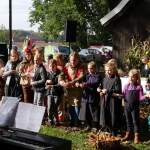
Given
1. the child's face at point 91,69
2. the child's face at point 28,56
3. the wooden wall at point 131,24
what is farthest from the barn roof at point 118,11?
the child's face at point 91,69

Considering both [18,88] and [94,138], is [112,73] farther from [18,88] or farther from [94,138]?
[18,88]

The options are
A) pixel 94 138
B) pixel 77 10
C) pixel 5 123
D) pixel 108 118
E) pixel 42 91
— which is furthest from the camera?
pixel 77 10

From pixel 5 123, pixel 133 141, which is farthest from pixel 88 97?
pixel 5 123

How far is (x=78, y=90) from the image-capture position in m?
9.51

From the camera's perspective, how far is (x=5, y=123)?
13.0ft

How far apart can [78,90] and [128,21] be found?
6.75 metres

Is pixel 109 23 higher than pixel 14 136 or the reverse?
higher

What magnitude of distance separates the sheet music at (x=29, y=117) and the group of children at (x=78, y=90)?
15.0 ft

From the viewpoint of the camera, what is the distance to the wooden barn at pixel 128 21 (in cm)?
1519

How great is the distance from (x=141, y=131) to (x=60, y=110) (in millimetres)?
1814

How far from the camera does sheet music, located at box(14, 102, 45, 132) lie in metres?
3.78

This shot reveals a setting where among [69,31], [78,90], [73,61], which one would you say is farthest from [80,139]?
[69,31]

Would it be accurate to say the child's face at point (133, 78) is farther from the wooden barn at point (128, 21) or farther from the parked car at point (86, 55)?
the parked car at point (86, 55)

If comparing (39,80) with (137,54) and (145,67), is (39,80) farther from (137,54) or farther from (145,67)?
(137,54)
